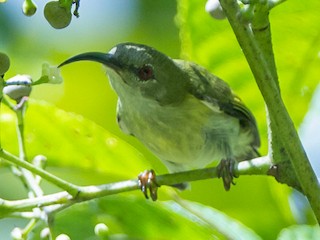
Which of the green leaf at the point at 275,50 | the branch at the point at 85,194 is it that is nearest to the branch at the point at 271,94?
the branch at the point at 85,194

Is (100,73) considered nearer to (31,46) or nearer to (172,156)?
(31,46)

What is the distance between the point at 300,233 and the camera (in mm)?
2457

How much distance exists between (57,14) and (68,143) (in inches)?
45.5

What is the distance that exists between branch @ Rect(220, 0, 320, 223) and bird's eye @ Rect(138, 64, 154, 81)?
1663 mm

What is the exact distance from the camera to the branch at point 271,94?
1.81 m

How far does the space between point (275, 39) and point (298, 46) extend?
0.26 ft

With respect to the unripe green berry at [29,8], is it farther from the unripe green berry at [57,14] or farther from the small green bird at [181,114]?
the small green bird at [181,114]

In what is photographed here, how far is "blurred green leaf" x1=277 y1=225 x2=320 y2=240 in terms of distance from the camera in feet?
7.95

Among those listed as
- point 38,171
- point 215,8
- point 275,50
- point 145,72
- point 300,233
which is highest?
point 215,8

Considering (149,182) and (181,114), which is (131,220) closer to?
(149,182)

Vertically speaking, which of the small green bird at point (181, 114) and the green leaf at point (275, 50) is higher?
the green leaf at point (275, 50)

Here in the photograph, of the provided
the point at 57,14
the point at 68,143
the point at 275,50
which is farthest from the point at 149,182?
the point at 57,14

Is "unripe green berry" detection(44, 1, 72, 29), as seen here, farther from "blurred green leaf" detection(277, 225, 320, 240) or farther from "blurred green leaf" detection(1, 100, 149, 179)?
"blurred green leaf" detection(1, 100, 149, 179)

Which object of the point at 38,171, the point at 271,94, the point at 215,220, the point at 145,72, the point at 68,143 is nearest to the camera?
the point at 271,94
